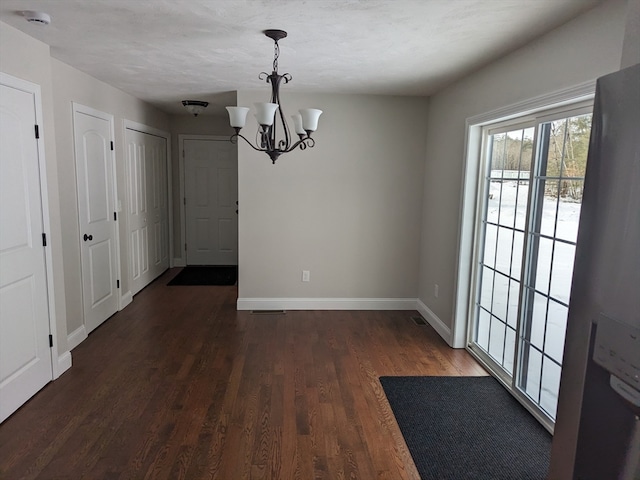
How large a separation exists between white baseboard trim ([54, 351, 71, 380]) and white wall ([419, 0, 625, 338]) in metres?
3.24

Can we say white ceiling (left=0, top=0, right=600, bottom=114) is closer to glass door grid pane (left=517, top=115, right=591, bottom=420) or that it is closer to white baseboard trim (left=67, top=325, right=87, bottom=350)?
glass door grid pane (left=517, top=115, right=591, bottom=420)

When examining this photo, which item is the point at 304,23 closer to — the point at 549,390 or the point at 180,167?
the point at 549,390

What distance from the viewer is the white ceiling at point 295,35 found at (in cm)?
216

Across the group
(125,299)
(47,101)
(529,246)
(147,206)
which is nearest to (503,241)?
(529,246)

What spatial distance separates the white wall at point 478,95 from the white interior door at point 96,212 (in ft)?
10.9

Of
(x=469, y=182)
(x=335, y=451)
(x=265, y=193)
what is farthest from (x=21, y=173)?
(x=469, y=182)

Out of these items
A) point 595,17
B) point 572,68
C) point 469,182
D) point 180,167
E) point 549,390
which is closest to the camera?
point 595,17

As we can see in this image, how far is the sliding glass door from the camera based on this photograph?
97.3 inches

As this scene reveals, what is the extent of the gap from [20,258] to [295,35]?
223 centimetres

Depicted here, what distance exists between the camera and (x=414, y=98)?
4.57 meters

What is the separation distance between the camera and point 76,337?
12.1 feet

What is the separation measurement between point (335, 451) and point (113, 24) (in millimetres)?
2752

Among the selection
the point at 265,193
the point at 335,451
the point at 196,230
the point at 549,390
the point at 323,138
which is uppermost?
the point at 323,138

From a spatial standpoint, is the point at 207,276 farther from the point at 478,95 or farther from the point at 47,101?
the point at 478,95
